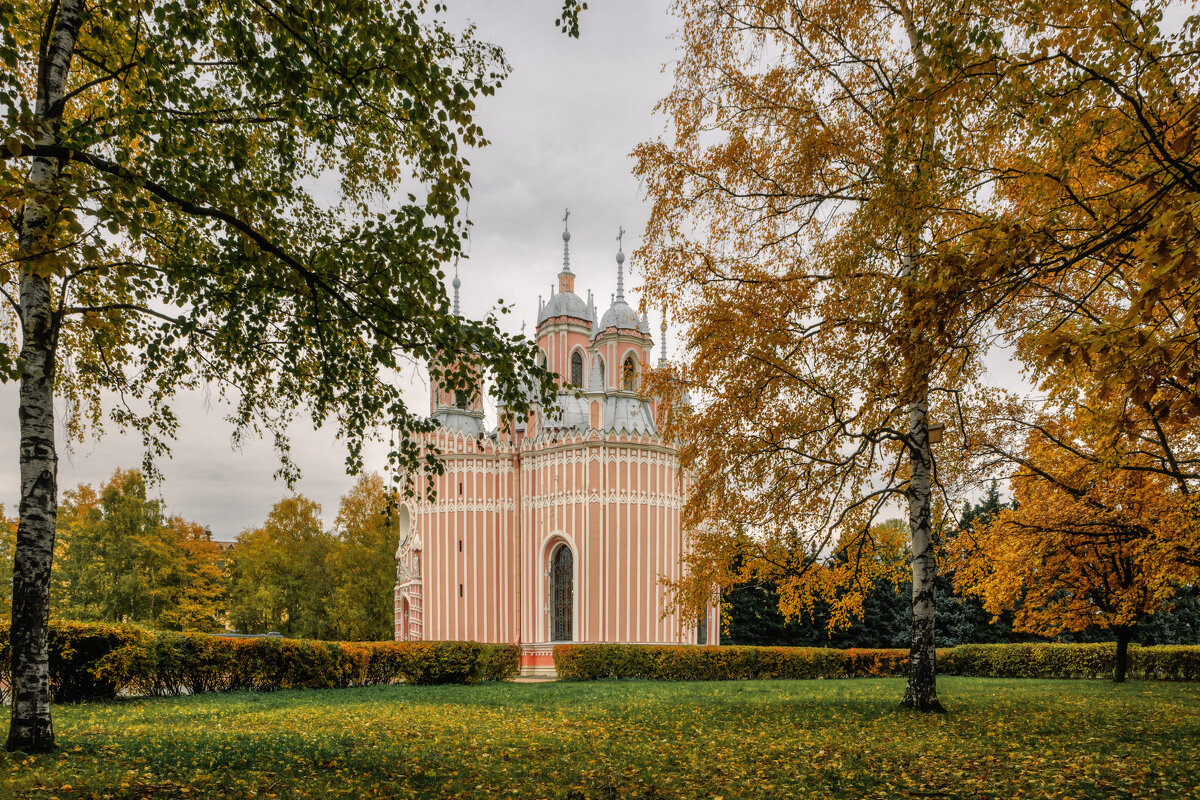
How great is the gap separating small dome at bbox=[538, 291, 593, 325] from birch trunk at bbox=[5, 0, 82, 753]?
2430 cm

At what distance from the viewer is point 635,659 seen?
18625 millimetres

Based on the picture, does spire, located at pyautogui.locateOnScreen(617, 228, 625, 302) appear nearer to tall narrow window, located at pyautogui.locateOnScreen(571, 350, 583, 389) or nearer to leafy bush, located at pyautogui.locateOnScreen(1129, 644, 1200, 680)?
tall narrow window, located at pyautogui.locateOnScreen(571, 350, 583, 389)

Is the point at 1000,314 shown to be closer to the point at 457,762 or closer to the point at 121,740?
the point at 457,762

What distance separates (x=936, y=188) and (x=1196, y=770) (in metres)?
4.77

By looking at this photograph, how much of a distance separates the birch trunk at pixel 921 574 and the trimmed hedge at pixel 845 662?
1075cm

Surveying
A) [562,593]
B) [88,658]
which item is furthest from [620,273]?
[88,658]

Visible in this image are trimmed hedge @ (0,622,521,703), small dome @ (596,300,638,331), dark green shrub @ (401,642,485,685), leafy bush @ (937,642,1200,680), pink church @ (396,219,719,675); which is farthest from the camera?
small dome @ (596,300,638,331)

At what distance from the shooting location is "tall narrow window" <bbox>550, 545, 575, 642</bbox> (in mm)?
24859

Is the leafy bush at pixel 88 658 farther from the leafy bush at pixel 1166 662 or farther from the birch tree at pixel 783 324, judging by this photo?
the leafy bush at pixel 1166 662

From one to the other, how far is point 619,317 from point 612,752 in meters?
22.9

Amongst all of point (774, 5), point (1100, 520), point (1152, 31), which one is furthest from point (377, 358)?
point (1100, 520)

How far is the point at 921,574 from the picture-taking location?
8656mm

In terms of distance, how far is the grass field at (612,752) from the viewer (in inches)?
189

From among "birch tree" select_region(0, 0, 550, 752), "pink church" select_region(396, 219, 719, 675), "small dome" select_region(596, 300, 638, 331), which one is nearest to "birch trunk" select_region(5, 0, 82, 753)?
"birch tree" select_region(0, 0, 550, 752)
